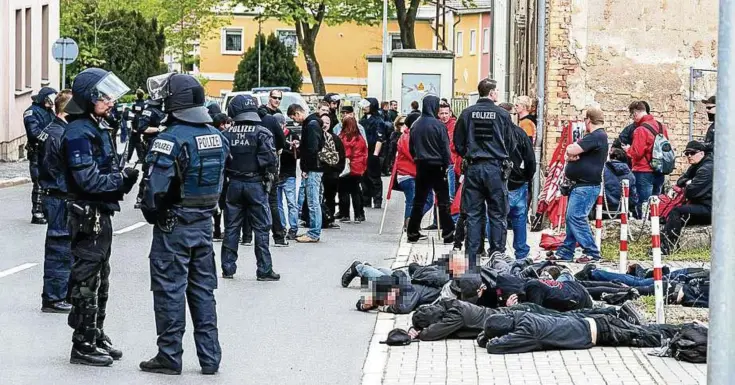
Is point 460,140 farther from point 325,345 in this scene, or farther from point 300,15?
point 300,15

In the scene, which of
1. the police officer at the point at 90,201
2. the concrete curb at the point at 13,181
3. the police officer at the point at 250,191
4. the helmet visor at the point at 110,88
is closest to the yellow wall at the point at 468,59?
the concrete curb at the point at 13,181

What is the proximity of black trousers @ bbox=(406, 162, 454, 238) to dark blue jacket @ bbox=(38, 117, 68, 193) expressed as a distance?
735 centimetres

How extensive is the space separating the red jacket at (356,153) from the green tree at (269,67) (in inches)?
1966

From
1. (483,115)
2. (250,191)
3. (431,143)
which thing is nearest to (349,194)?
(431,143)

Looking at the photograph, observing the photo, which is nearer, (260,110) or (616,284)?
(616,284)

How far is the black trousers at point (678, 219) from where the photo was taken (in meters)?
16.6

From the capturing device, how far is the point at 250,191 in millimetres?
14648

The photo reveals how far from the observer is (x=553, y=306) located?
1134 centimetres

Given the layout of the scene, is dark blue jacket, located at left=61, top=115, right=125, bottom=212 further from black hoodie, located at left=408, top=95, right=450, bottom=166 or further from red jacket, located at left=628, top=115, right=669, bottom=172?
red jacket, located at left=628, top=115, right=669, bottom=172

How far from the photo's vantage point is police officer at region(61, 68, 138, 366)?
947 cm

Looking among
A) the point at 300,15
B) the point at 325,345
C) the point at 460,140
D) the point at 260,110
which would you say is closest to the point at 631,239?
the point at 460,140

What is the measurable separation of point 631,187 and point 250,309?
7930mm

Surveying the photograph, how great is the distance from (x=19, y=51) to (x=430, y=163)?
23.6 m

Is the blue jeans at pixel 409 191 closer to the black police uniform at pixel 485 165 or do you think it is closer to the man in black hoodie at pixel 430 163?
the man in black hoodie at pixel 430 163
